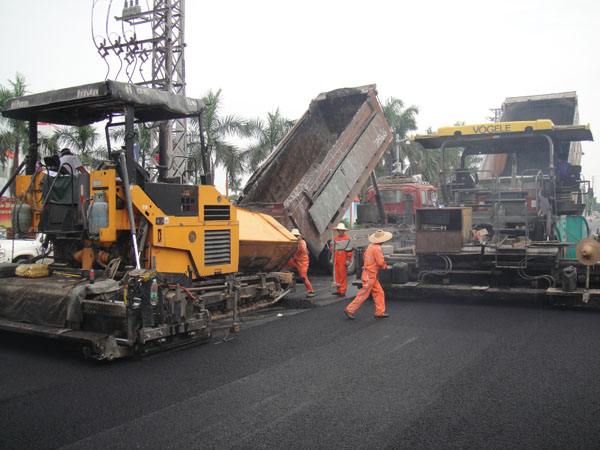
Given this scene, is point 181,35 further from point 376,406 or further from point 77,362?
point 376,406

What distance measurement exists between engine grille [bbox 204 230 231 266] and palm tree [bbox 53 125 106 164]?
1121 cm

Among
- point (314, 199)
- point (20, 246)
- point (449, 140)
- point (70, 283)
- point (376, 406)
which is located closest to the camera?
point (376, 406)

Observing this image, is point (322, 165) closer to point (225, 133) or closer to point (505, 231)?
point (505, 231)

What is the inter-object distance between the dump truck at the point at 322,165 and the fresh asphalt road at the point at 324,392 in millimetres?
3790

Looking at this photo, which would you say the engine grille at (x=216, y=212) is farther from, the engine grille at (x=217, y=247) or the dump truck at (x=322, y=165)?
the dump truck at (x=322, y=165)

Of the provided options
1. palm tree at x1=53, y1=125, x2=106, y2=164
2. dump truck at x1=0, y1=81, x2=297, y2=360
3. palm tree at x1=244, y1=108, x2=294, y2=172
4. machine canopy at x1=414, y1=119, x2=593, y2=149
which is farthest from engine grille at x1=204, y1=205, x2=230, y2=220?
palm tree at x1=244, y1=108, x2=294, y2=172

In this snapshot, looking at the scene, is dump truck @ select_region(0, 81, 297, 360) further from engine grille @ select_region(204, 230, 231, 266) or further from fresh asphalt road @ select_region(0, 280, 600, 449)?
fresh asphalt road @ select_region(0, 280, 600, 449)

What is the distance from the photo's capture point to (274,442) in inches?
142

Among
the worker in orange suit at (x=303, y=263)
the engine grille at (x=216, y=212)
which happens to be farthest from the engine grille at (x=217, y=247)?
the worker in orange suit at (x=303, y=263)

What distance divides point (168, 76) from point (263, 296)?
299 inches

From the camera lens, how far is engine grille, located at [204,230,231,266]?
6.89 metres

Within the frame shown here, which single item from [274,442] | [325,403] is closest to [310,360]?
[325,403]

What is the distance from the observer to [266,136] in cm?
2327

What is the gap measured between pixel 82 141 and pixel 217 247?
12186 millimetres
